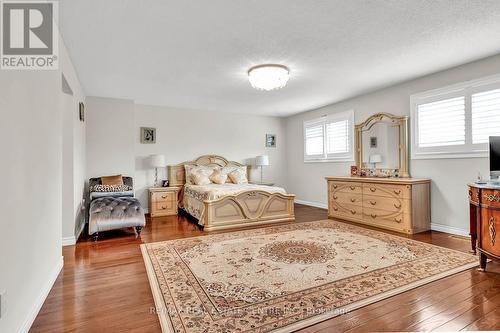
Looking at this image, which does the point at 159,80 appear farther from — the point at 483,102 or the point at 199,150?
the point at 483,102

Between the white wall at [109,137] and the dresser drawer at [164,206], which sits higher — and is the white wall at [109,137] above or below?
above

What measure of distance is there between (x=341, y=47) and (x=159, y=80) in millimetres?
2838

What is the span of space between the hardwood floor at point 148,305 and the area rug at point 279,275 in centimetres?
9

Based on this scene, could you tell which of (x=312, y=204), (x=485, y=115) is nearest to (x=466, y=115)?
(x=485, y=115)

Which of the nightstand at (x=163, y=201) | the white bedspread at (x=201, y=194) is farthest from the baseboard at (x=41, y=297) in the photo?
the nightstand at (x=163, y=201)

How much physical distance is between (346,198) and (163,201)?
12.5 feet

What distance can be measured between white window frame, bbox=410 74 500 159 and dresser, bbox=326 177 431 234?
50cm

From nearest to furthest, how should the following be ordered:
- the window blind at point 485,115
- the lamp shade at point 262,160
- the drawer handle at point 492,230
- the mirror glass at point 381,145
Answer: the drawer handle at point 492,230 < the window blind at point 485,115 < the mirror glass at point 381,145 < the lamp shade at point 262,160

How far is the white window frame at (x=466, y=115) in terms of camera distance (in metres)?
3.58

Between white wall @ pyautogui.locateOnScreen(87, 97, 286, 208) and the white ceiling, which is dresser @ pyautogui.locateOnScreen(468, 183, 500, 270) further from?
white wall @ pyautogui.locateOnScreen(87, 97, 286, 208)

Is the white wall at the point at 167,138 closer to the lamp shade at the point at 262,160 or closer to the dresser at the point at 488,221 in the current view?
the lamp shade at the point at 262,160

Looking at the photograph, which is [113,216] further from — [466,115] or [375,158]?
[466,115]

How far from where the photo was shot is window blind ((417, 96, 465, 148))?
152 inches

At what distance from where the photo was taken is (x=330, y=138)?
6.23 meters
